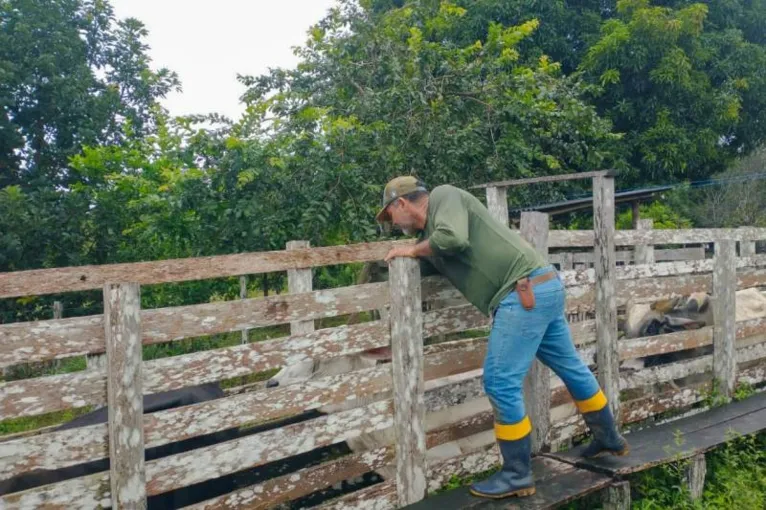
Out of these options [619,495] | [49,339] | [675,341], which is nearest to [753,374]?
[675,341]

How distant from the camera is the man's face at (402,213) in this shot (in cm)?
377

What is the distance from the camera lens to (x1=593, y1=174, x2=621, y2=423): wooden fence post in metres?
4.58

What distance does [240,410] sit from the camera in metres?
3.15

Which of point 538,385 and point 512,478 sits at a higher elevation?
point 538,385

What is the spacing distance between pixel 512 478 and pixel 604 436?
0.83 meters

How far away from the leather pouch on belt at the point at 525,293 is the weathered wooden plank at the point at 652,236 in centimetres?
76

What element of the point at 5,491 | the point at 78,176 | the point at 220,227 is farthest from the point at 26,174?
the point at 5,491

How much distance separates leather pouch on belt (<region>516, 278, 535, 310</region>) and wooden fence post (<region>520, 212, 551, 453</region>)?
2.20 ft

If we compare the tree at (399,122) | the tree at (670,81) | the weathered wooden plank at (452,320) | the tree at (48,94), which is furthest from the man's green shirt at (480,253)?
the tree at (670,81)

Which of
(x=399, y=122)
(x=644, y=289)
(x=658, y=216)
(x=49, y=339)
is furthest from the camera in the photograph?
(x=658, y=216)

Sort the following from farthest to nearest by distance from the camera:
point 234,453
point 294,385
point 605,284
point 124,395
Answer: point 605,284 < point 294,385 < point 234,453 < point 124,395

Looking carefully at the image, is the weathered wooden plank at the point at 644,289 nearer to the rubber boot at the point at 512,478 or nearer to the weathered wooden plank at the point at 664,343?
the weathered wooden plank at the point at 664,343

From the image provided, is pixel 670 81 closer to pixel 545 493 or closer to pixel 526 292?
pixel 526 292

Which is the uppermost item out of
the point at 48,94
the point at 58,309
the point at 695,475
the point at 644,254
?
the point at 48,94
